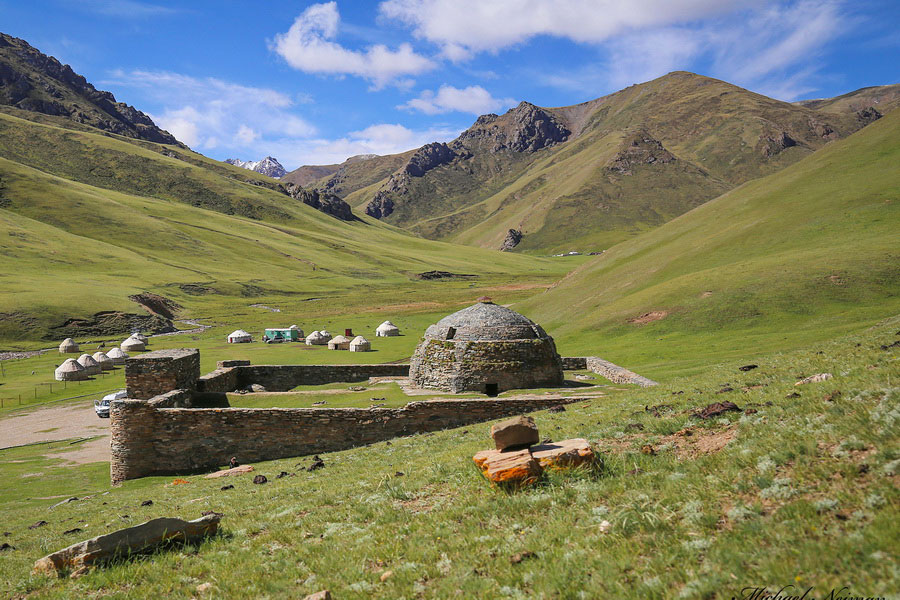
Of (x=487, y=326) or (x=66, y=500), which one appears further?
(x=487, y=326)

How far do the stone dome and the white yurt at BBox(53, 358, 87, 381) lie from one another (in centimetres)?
4431

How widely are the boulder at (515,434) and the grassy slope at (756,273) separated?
69.8 feet

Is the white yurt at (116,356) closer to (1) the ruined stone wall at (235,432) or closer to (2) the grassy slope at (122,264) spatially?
(2) the grassy slope at (122,264)

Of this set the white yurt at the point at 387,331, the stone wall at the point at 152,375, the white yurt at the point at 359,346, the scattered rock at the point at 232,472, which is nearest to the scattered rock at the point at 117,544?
the scattered rock at the point at 232,472

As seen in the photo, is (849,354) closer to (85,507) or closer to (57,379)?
(85,507)

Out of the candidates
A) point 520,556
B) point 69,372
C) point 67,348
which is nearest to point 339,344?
point 69,372

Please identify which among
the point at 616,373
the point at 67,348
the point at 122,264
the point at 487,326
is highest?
the point at 122,264

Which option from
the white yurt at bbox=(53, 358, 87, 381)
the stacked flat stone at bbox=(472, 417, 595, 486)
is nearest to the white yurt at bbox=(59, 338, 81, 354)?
the white yurt at bbox=(53, 358, 87, 381)

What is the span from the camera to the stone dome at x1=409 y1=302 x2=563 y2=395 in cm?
2662

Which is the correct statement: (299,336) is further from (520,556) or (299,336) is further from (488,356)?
(520,556)

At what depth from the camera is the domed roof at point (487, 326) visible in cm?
2761

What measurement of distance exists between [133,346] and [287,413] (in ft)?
190

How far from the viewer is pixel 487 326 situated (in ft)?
91.5

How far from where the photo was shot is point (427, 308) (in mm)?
104812
